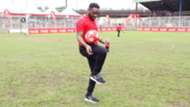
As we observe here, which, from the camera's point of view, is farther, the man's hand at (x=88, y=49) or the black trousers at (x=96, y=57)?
the black trousers at (x=96, y=57)

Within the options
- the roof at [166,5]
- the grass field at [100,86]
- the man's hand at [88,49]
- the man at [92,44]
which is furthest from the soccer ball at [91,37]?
the roof at [166,5]

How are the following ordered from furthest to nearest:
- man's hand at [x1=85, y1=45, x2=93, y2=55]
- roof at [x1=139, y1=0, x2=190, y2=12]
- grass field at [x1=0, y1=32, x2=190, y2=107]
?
roof at [x1=139, y1=0, x2=190, y2=12] < grass field at [x1=0, y1=32, x2=190, y2=107] < man's hand at [x1=85, y1=45, x2=93, y2=55]

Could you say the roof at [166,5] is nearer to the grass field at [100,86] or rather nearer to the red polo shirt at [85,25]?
the grass field at [100,86]

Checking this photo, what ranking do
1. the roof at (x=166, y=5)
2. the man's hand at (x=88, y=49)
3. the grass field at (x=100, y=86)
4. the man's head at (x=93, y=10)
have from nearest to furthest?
the man's hand at (x=88, y=49)
the man's head at (x=93, y=10)
the grass field at (x=100, y=86)
the roof at (x=166, y=5)

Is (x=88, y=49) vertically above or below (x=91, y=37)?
below

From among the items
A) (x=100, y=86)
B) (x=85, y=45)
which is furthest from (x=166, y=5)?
(x=85, y=45)

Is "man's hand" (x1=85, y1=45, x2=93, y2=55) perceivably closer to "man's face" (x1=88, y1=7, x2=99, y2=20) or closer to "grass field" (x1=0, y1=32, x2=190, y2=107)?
"man's face" (x1=88, y1=7, x2=99, y2=20)

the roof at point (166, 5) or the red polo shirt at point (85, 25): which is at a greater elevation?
the roof at point (166, 5)

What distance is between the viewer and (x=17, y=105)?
23.1ft

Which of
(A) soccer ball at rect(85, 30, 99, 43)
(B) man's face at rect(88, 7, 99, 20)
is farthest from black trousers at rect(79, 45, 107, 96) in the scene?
(B) man's face at rect(88, 7, 99, 20)

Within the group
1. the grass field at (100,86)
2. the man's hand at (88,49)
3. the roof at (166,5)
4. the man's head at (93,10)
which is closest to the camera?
the man's hand at (88,49)

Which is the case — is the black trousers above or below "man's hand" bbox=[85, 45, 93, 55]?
below

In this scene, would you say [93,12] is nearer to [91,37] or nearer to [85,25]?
[85,25]

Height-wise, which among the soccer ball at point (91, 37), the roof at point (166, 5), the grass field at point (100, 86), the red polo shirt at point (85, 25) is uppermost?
A: the roof at point (166, 5)
